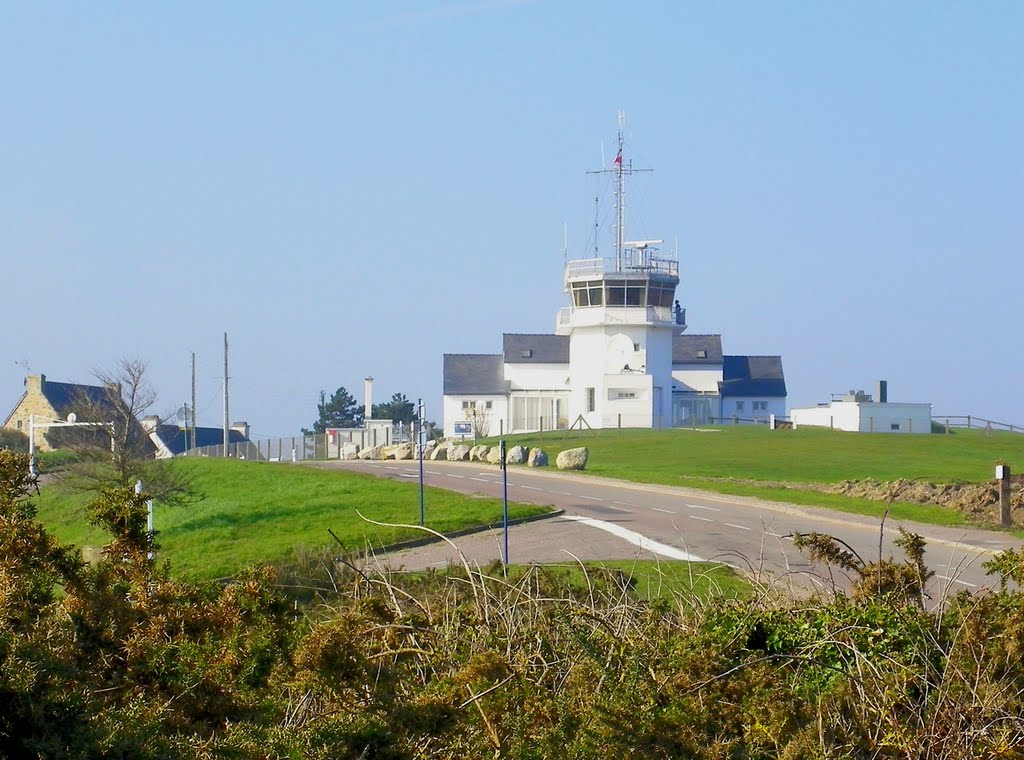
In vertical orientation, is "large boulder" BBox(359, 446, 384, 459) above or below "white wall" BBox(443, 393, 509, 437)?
below

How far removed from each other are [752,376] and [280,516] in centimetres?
7766

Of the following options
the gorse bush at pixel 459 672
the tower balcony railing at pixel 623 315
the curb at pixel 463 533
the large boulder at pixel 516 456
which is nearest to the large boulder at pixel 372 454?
the large boulder at pixel 516 456

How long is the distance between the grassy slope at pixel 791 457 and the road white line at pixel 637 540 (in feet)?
21.6

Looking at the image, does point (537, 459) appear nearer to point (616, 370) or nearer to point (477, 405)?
point (616, 370)

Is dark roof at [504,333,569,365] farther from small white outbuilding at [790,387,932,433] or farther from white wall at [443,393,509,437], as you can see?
small white outbuilding at [790,387,932,433]

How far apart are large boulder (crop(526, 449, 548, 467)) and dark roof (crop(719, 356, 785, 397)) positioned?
5066 centimetres

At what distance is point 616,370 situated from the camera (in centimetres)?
8475

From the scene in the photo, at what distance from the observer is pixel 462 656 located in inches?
283

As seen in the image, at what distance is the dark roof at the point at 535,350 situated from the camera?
98938 mm

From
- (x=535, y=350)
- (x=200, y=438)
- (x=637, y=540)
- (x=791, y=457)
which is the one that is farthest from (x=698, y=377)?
(x=637, y=540)

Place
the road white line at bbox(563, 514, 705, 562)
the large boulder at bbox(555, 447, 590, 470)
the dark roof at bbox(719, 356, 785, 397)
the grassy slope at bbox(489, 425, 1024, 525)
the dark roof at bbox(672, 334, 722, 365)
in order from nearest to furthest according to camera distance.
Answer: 1. the road white line at bbox(563, 514, 705, 562)
2. the grassy slope at bbox(489, 425, 1024, 525)
3. the large boulder at bbox(555, 447, 590, 470)
4. the dark roof at bbox(672, 334, 722, 365)
5. the dark roof at bbox(719, 356, 785, 397)

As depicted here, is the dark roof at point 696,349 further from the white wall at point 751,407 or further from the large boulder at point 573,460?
the large boulder at point 573,460

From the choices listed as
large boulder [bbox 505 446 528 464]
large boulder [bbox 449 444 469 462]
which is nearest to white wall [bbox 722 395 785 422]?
large boulder [bbox 449 444 469 462]

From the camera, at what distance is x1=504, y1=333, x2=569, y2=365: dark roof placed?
9894 centimetres
